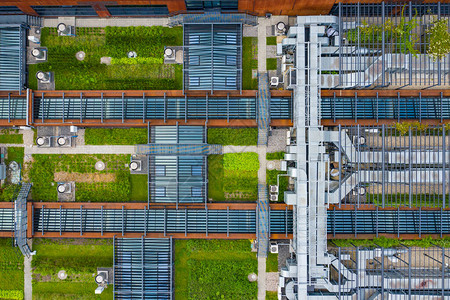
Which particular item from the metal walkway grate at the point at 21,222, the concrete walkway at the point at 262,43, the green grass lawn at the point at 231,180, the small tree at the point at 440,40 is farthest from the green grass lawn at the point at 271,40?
the metal walkway grate at the point at 21,222

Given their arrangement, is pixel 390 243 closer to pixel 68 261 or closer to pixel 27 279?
pixel 68 261

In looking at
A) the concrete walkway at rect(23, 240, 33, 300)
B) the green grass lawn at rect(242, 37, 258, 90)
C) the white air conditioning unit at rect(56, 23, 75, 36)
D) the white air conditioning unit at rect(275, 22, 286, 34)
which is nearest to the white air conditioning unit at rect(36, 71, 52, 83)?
the white air conditioning unit at rect(56, 23, 75, 36)

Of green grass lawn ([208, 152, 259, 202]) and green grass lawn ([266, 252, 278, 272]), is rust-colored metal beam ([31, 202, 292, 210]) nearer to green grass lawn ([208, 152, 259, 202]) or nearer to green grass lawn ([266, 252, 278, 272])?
green grass lawn ([208, 152, 259, 202])

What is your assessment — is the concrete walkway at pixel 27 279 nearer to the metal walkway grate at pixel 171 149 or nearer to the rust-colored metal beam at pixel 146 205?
the rust-colored metal beam at pixel 146 205

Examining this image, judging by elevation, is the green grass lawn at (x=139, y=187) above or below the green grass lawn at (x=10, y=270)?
above

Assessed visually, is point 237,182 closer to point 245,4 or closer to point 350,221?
point 350,221

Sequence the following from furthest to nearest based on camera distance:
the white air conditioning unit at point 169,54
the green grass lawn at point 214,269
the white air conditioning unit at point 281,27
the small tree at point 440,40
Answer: the green grass lawn at point 214,269
the white air conditioning unit at point 281,27
the white air conditioning unit at point 169,54
the small tree at point 440,40
